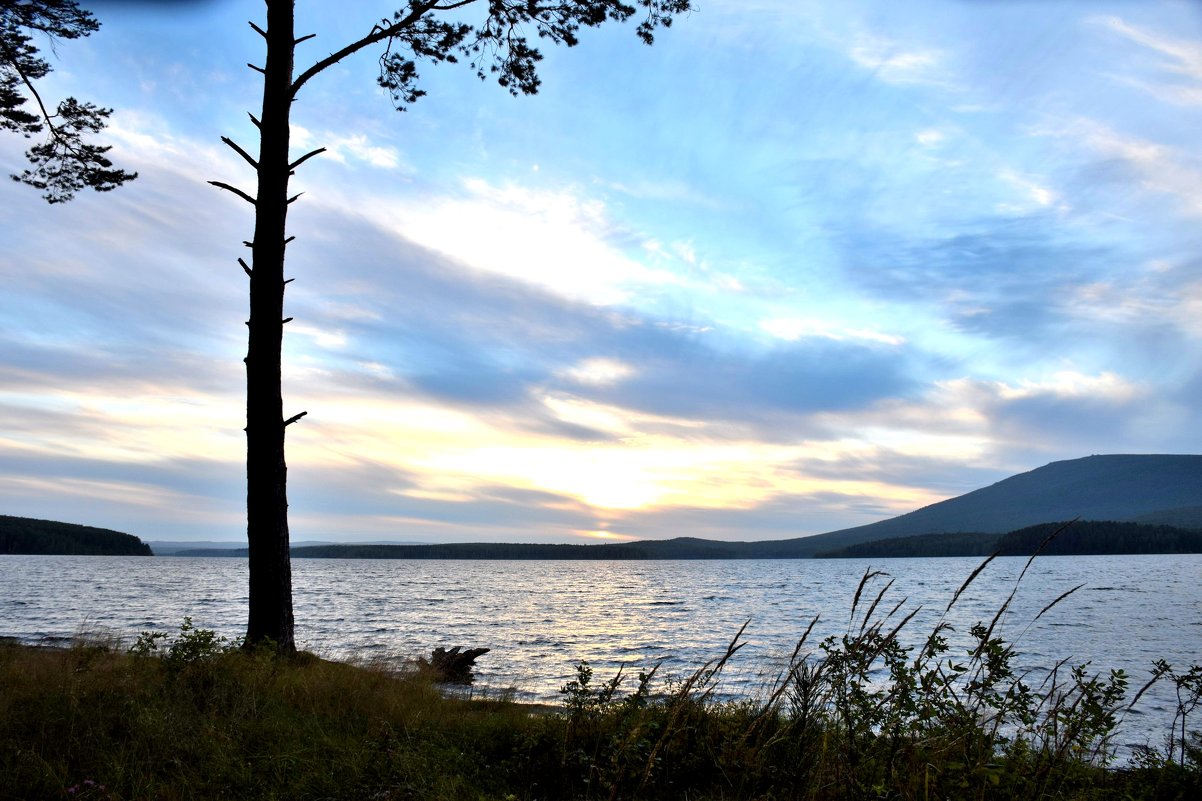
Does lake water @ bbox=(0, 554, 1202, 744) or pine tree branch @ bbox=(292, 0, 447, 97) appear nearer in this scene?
pine tree branch @ bbox=(292, 0, 447, 97)

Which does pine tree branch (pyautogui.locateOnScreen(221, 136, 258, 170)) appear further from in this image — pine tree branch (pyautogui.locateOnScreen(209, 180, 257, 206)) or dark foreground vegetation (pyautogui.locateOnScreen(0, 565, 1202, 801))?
dark foreground vegetation (pyautogui.locateOnScreen(0, 565, 1202, 801))

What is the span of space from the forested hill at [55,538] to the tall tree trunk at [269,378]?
681 feet

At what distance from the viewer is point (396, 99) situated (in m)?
11.3

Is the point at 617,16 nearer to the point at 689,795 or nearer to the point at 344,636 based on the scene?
the point at 689,795

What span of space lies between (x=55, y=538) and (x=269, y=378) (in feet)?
688

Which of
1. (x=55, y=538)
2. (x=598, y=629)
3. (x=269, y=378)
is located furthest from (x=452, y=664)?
(x=55, y=538)

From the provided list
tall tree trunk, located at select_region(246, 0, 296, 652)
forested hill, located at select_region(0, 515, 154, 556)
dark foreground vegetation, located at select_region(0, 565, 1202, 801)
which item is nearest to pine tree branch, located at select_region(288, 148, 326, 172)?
tall tree trunk, located at select_region(246, 0, 296, 652)

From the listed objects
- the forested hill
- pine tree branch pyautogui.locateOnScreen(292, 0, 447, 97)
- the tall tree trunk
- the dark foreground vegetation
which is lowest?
the forested hill

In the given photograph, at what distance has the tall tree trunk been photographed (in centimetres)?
886

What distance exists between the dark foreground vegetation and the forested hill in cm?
21044

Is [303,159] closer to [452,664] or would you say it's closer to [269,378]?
[269,378]

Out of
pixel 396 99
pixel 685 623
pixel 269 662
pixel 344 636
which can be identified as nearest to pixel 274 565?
pixel 269 662

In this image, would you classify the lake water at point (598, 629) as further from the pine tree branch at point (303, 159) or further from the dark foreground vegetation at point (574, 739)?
the pine tree branch at point (303, 159)

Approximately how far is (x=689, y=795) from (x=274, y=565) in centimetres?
627
